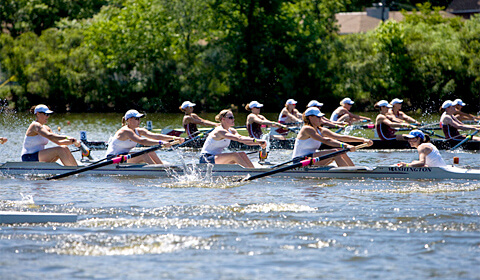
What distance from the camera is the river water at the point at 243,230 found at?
8.55 meters

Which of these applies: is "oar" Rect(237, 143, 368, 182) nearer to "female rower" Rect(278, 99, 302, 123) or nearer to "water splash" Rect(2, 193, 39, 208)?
"water splash" Rect(2, 193, 39, 208)

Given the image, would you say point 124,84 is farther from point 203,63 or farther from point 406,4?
point 406,4

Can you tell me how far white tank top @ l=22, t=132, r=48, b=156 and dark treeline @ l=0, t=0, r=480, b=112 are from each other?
3228cm

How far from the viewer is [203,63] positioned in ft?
157

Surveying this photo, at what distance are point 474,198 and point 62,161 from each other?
8502 mm

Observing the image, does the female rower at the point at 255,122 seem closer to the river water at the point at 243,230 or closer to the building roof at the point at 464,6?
the river water at the point at 243,230

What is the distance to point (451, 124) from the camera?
2078cm

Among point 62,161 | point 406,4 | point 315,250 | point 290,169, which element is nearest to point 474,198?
point 290,169

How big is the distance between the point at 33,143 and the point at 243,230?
6770 millimetres

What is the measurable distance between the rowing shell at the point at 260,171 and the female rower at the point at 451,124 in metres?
6.24

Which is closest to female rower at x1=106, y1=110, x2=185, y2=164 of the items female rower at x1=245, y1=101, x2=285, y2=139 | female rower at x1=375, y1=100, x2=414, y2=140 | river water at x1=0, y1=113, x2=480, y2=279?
river water at x1=0, y1=113, x2=480, y2=279

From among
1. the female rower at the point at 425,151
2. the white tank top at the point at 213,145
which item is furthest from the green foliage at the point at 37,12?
the female rower at the point at 425,151

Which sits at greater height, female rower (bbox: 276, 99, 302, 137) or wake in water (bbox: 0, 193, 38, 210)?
female rower (bbox: 276, 99, 302, 137)

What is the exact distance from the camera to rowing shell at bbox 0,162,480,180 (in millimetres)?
14508
